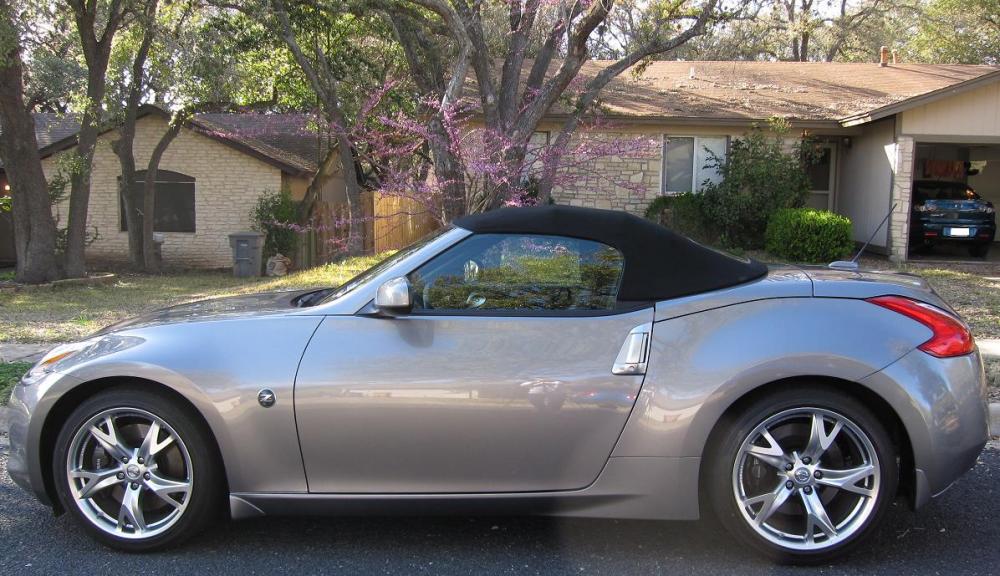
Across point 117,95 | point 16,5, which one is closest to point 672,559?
point 16,5

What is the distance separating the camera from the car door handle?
331 centimetres

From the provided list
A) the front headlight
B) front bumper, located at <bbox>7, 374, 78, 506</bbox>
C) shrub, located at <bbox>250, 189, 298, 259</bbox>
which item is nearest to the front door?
shrub, located at <bbox>250, 189, 298, 259</bbox>

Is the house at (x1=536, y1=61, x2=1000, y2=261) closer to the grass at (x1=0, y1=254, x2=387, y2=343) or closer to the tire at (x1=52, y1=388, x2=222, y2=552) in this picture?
the grass at (x1=0, y1=254, x2=387, y2=343)

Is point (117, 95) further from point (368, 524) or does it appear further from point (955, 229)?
point (955, 229)

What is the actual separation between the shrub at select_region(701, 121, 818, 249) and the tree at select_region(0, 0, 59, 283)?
1235 cm

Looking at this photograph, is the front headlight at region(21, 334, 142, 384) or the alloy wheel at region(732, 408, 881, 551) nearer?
the alloy wheel at region(732, 408, 881, 551)

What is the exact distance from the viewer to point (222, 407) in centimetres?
336

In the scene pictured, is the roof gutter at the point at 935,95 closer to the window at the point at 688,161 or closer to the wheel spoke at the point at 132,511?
the window at the point at 688,161

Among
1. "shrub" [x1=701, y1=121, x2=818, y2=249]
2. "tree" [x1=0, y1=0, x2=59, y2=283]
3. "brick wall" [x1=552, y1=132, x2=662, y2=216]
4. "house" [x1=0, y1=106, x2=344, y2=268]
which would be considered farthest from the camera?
"house" [x1=0, y1=106, x2=344, y2=268]

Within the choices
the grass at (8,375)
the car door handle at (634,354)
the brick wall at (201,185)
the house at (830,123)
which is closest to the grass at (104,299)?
the grass at (8,375)

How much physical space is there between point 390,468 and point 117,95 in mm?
15712

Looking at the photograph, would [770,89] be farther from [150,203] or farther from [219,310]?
[219,310]

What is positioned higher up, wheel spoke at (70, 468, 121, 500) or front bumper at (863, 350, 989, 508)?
front bumper at (863, 350, 989, 508)

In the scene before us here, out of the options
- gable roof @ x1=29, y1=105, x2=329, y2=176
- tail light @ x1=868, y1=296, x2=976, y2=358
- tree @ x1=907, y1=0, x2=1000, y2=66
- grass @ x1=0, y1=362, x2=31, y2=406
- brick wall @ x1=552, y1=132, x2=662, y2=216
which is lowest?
grass @ x1=0, y1=362, x2=31, y2=406
